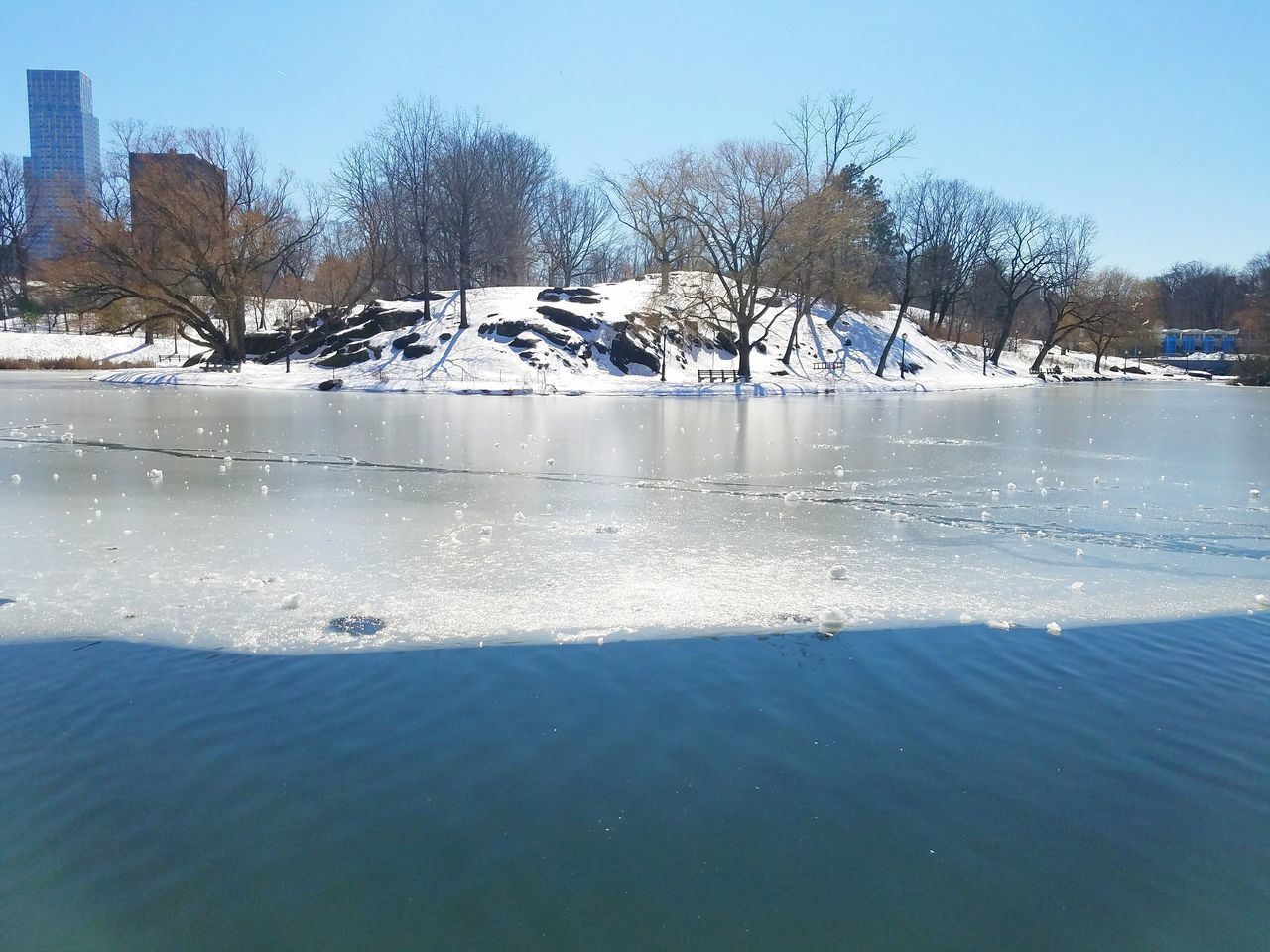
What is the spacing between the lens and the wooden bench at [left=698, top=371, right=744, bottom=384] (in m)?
42.1

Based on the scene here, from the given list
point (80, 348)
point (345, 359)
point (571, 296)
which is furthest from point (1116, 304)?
point (80, 348)

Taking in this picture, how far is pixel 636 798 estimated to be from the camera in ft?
12.3

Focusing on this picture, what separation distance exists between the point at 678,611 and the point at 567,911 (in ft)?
10.7

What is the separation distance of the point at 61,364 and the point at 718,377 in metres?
40.4

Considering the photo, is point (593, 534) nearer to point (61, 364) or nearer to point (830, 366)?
point (830, 366)

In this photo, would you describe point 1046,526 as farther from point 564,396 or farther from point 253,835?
point 564,396

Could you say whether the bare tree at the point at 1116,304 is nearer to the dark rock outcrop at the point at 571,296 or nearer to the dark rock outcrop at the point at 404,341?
the dark rock outcrop at the point at 571,296

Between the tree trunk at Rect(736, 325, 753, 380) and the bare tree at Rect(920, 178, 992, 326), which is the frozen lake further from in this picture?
the bare tree at Rect(920, 178, 992, 326)

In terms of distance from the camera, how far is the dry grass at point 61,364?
51000mm

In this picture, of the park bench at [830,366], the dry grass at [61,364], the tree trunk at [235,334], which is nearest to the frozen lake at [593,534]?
the tree trunk at [235,334]

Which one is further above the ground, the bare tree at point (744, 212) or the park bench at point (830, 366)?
the bare tree at point (744, 212)

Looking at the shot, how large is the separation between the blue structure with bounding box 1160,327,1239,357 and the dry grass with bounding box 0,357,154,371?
108 meters

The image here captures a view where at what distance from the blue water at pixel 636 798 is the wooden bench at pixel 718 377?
120 feet

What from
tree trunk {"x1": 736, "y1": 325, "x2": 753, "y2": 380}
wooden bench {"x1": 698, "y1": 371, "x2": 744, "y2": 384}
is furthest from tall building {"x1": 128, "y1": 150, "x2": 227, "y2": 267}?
tree trunk {"x1": 736, "y1": 325, "x2": 753, "y2": 380}
